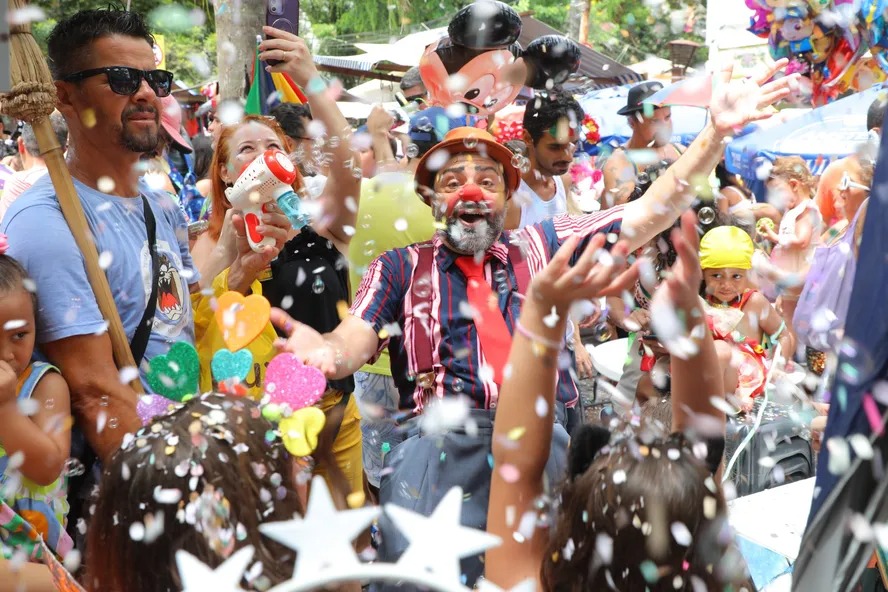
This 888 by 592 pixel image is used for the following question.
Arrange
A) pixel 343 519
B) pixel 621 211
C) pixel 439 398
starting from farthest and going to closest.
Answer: pixel 621 211, pixel 439 398, pixel 343 519

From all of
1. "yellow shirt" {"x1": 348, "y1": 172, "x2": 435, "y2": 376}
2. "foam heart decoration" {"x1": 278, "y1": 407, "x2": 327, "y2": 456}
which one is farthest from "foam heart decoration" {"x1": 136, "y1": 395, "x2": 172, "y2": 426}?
"yellow shirt" {"x1": 348, "y1": 172, "x2": 435, "y2": 376}

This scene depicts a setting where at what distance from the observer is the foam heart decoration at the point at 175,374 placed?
2.18 meters

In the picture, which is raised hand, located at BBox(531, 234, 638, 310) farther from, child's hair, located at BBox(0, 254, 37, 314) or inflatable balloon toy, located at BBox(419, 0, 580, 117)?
inflatable balloon toy, located at BBox(419, 0, 580, 117)

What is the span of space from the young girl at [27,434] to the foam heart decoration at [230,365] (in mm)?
327

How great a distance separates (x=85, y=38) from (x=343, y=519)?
163 cm

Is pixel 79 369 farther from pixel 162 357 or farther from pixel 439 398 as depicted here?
pixel 439 398

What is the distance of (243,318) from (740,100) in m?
1.38

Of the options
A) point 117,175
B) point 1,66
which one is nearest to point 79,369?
point 117,175

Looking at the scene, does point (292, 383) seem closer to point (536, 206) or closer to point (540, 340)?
point (540, 340)

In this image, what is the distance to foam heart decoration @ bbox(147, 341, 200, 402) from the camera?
2.18 m

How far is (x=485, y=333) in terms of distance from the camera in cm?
236

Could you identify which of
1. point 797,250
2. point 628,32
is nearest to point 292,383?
point 797,250

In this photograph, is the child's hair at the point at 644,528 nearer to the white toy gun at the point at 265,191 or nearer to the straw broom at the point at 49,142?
the straw broom at the point at 49,142

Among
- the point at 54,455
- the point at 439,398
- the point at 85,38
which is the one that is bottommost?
the point at 439,398
